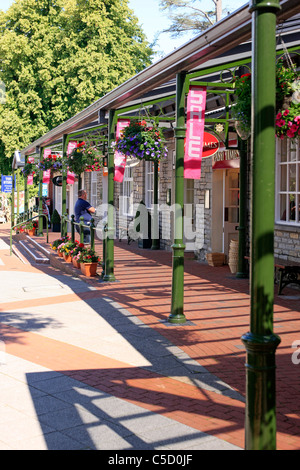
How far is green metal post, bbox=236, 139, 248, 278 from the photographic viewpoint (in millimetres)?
11336

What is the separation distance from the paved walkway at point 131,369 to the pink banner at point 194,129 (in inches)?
81.2

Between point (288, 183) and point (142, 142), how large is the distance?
2785mm

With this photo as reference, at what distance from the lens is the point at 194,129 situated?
7359mm

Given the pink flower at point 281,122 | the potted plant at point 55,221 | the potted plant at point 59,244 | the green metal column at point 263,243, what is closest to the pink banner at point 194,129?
the pink flower at point 281,122

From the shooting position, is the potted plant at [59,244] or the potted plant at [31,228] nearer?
the potted plant at [59,244]

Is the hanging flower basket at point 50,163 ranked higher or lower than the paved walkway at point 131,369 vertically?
higher

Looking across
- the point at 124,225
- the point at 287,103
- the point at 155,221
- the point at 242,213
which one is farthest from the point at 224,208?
the point at 287,103

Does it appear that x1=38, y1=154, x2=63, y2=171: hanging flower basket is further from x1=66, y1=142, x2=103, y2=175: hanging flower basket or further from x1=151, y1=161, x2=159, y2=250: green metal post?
x1=151, y1=161, x2=159, y2=250: green metal post

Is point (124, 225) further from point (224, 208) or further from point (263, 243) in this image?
point (263, 243)

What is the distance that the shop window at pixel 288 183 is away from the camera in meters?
10.2

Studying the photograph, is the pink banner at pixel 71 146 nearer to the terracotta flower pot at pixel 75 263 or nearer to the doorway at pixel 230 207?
the terracotta flower pot at pixel 75 263

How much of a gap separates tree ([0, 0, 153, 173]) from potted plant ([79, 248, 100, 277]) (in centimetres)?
2050

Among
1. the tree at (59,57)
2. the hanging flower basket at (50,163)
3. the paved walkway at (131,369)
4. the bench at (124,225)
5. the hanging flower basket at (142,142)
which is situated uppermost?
the tree at (59,57)
